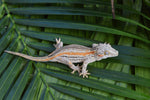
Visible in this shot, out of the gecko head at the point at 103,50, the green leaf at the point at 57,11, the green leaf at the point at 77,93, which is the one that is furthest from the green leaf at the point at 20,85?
the gecko head at the point at 103,50

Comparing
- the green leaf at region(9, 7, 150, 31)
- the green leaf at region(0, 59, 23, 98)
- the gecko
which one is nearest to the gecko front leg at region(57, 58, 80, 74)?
the gecko

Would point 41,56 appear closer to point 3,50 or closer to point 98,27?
point 3,50

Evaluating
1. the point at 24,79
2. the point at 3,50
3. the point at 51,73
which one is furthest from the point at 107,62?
the point at 3,50

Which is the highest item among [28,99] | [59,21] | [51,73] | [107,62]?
[59,21]

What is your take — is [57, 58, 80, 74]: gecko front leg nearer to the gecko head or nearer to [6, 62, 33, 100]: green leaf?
the gecko head

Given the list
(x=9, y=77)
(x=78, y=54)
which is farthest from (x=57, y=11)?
(x=9, y=77)

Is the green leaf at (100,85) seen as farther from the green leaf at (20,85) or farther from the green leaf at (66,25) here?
the green leaf at (66,25)

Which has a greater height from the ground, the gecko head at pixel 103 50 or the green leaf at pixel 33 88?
the gecko head at pixel 103 50

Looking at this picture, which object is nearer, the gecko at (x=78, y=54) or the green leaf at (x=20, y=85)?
the green leaf at (x=20, y=85)
